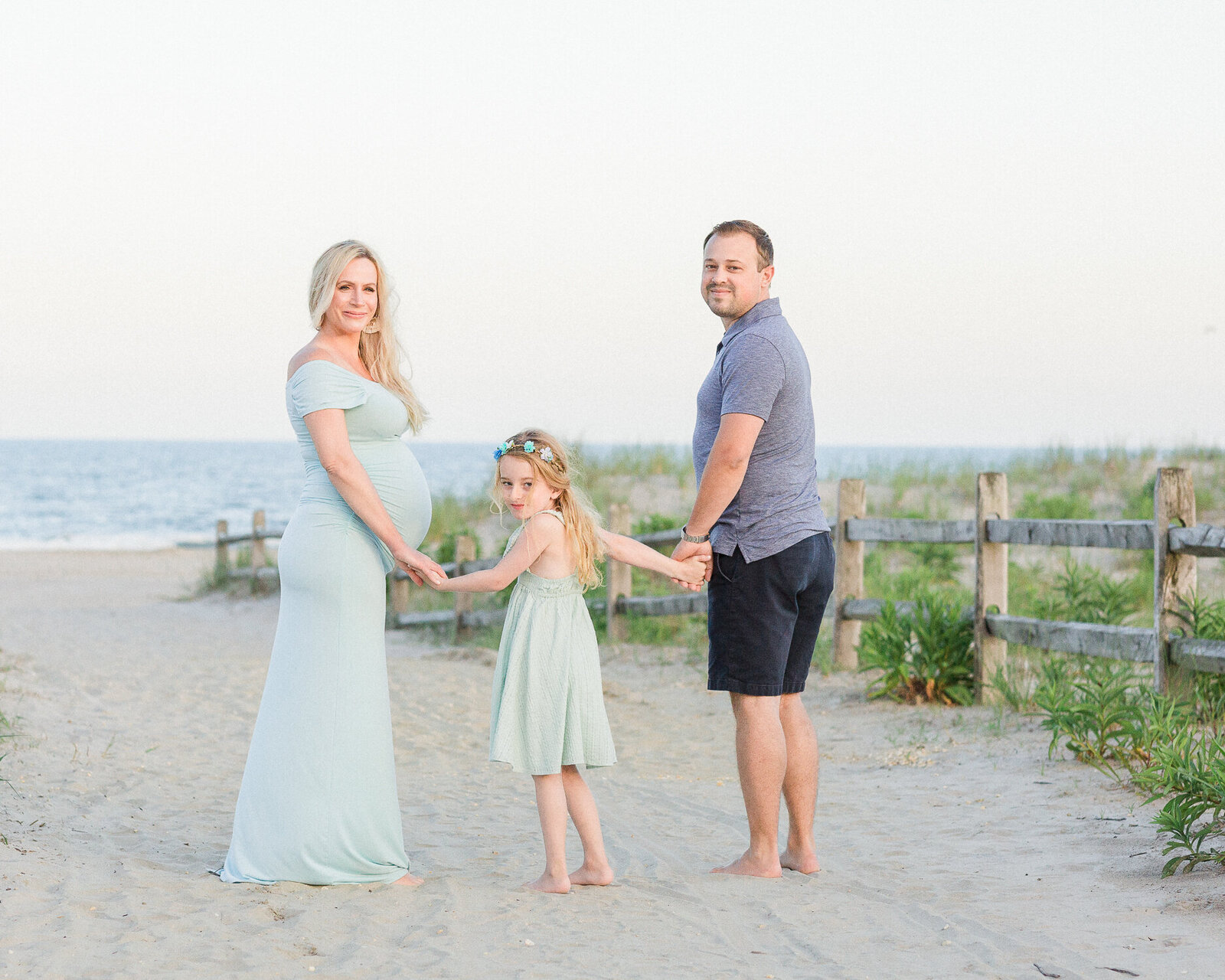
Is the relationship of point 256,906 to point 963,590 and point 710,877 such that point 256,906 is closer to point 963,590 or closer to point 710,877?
point 710,877

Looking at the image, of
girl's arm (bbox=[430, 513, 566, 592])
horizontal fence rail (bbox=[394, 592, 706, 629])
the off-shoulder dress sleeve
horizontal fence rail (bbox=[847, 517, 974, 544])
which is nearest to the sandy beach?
girl's arm (bbox=[430, 513, 566, 592])

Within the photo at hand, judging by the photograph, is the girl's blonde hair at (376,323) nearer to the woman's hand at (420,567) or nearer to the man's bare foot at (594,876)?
the woman's hand at (420,567)

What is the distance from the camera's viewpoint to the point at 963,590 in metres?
11.0

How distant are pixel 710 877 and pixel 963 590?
7.32m

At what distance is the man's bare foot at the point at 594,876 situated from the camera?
4094 mm

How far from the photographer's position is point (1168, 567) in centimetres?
651

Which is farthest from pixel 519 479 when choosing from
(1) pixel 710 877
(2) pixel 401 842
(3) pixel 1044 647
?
(3) pixel 1044 647

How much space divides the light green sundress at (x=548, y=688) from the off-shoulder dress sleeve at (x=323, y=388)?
0.71 metres

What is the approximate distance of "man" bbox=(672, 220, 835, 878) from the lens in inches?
159

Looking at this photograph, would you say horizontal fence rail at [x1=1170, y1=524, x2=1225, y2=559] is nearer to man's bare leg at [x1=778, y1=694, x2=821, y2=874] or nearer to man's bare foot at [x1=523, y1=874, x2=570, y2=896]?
man's bare leg at [x1=778, y1=694, x2=821, y2=874]

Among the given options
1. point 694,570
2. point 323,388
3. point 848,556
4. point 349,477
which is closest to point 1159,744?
point 694,570

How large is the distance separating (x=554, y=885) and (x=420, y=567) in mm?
1156

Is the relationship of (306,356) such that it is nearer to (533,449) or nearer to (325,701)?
(533,449)

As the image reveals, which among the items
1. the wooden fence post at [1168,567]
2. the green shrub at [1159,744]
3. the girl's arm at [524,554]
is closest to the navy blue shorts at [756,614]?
the girl's arm at [524,554]
